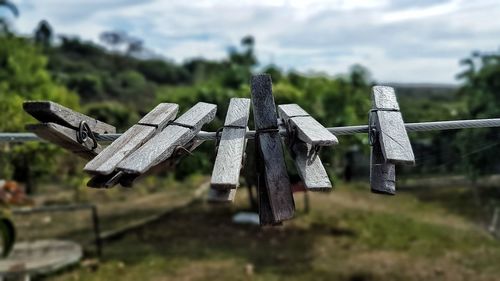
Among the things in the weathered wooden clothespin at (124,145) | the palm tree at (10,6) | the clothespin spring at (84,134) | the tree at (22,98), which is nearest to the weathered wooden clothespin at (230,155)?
the weathered wooden clothespin at (124,145)

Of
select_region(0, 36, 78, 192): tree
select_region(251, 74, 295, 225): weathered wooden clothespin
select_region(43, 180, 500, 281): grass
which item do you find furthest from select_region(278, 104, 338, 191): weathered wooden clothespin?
select_region(43, 180, 500, 281): grass

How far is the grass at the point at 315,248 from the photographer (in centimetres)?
501

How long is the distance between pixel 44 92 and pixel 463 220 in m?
5.35

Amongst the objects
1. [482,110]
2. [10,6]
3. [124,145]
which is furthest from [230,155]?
[10,6]

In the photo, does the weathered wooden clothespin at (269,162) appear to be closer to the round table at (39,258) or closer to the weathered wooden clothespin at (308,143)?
the weathered wooden clothespin at (308,143)

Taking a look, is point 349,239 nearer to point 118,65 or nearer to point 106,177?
point 106,177


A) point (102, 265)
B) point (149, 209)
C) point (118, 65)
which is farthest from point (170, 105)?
point (118, 65)

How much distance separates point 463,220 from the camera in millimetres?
6680

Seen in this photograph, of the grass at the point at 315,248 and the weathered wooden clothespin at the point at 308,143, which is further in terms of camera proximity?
the grass at the point at 315,248

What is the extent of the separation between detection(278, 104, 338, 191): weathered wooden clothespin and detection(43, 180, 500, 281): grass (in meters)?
3.70

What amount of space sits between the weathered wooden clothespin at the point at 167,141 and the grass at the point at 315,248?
12.2ft

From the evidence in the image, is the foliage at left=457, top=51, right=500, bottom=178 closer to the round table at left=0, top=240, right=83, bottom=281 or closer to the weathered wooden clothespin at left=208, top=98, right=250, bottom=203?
the weathered wooden clothespin at left=208, top=98, right=250, bottom=203

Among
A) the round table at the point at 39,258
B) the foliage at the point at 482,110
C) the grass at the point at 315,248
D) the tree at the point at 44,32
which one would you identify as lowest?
the grass at the point at 315,248

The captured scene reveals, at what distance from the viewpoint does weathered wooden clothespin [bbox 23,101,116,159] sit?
1.19 meters
